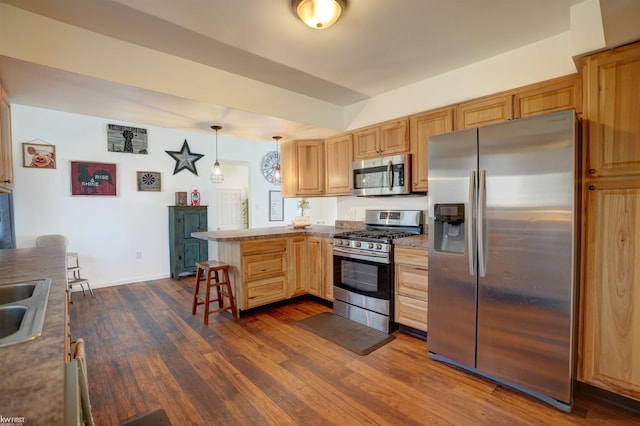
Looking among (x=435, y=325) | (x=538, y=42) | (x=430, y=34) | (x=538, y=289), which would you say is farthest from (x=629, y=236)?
(x=430, y=34)

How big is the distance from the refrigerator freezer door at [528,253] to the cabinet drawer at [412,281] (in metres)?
0.57

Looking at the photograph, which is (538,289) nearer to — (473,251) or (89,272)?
(473,251)

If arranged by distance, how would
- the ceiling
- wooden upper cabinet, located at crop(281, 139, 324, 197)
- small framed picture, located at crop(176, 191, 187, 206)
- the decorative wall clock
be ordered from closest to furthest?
the ceiling, wooden upper cabinet, located at crop(281, 139, 324, 197), small framed picture, located at crop(176, 191, 187, 206), the decorative wall clock

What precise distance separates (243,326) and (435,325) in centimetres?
189

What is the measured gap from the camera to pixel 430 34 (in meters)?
2.31

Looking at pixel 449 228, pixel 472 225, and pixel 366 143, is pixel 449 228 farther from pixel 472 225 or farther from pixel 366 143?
pixel 366 143

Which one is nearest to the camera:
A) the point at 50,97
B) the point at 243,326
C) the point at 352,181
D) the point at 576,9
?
the point at 576,9

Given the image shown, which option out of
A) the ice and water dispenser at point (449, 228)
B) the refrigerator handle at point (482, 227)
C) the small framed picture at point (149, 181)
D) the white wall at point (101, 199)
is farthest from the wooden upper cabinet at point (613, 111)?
the small framed picture at point (149, 181)

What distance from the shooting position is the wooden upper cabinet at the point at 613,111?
1.77 meters

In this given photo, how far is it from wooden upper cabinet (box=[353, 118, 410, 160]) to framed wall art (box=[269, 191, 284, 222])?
351cm

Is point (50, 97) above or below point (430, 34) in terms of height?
below

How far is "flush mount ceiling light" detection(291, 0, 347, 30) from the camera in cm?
Result: 186

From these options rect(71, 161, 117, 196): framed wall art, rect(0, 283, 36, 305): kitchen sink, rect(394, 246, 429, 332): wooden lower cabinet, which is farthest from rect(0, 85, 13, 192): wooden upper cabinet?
rect(394, 246, 429, 332): wooden lower cabinet

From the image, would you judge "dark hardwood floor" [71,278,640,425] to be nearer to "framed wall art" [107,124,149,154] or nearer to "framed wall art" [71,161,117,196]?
"framed wall art" [71,161,117,196]
